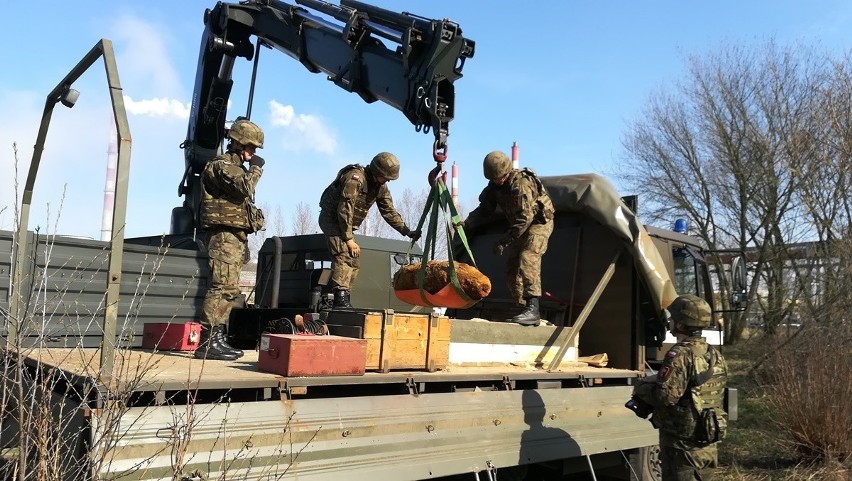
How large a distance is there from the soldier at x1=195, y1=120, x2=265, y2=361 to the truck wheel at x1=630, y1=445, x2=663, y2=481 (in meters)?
3.23

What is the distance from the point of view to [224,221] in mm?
4617

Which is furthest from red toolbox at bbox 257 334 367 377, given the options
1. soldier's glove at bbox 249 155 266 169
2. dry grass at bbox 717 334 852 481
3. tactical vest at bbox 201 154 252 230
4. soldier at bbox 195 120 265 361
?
dry grass at bbox 717 334 852 481

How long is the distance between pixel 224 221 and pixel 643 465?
3.81 meters

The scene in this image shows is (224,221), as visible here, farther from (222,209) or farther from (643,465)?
(643,465)

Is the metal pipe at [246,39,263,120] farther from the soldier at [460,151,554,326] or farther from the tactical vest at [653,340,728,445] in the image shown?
the tactical vest at [653,340,728,445]

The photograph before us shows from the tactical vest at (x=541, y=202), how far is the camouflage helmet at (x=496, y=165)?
0.15 metres

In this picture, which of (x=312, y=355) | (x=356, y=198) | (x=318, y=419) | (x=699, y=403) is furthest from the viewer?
(x=356, y=198)

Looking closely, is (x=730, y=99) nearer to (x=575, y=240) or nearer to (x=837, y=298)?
(x=837, y=298)

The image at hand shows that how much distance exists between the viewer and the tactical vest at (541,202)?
5727mm

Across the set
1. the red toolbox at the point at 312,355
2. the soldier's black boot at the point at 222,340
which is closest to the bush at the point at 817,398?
the red toolbox at the point at 312,355

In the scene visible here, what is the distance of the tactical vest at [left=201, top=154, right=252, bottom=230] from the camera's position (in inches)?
181

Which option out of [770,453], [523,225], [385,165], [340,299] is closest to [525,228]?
[523,225]

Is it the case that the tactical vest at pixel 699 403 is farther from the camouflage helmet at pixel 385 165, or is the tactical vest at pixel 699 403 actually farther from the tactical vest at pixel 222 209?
the tactical vest at pixel 222 209

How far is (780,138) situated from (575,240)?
577 inches
